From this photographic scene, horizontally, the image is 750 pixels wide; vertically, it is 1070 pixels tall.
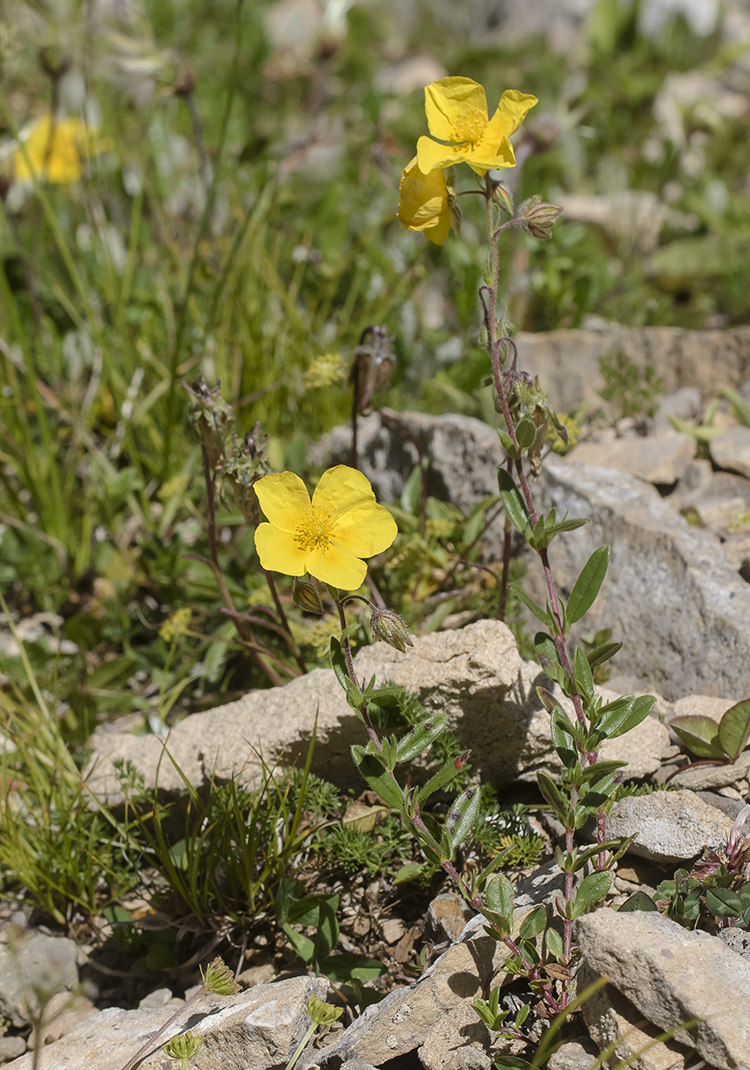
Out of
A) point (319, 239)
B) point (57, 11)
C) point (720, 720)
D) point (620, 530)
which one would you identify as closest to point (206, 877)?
point (720, 720)

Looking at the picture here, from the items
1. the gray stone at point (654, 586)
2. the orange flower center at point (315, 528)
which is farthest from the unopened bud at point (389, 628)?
the gray stone at point (654, 586)

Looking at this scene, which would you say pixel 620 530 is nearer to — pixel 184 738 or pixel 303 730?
pixel 303 730

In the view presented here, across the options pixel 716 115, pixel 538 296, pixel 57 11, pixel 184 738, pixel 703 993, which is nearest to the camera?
pixel 703 993

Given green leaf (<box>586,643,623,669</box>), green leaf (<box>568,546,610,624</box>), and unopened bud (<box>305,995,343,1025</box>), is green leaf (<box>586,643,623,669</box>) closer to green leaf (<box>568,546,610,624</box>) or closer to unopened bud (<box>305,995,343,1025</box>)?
green leaf (<box>568,546,610,624</box>)

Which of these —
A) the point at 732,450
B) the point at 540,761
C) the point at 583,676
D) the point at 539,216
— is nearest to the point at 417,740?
the point at 583,676


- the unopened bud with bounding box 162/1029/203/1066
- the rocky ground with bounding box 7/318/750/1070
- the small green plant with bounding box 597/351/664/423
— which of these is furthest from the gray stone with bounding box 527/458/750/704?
the unopened bud with bounding box 162/1029/203/1066

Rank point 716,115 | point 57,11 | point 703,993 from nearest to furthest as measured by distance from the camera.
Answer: point 703,993 → point 57,11 → point 716,115
